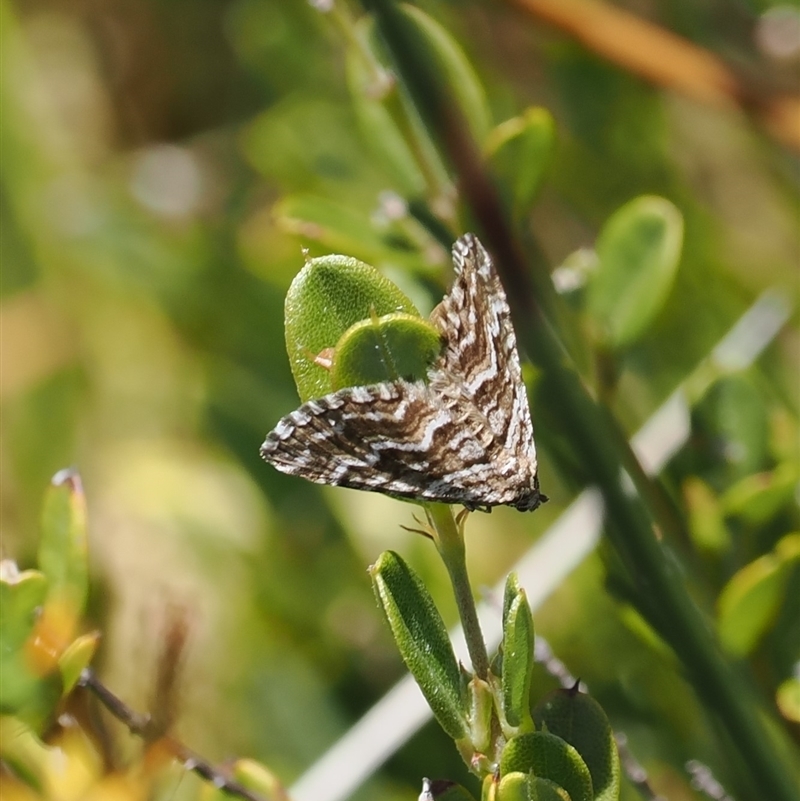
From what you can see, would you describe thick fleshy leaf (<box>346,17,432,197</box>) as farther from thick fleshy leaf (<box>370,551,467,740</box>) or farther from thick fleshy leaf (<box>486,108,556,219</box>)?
thick fleshy leaf (<box>370,551,467,740</box>)

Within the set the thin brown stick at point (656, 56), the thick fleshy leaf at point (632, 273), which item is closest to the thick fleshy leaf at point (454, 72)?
the thick fleshy leaf at point (632, 273)

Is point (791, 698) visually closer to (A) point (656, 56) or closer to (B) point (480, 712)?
(B) point (480, 712)

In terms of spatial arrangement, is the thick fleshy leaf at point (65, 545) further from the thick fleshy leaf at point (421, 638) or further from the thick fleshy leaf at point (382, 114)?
the thick fleshy leaf at point (382, 114)

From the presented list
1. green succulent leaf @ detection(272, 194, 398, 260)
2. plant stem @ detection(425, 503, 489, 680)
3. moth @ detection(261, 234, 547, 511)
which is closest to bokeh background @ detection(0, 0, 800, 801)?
green succulent leaf @ detection(272, 194, 398, 260)

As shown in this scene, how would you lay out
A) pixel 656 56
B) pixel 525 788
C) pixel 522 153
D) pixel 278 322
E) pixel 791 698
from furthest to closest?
pixel 278 322, pixel 656 56, pixel 522 153, pixel 791 698, pixel 525 788

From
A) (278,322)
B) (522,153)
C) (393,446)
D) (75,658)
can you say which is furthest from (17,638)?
(278,322)
